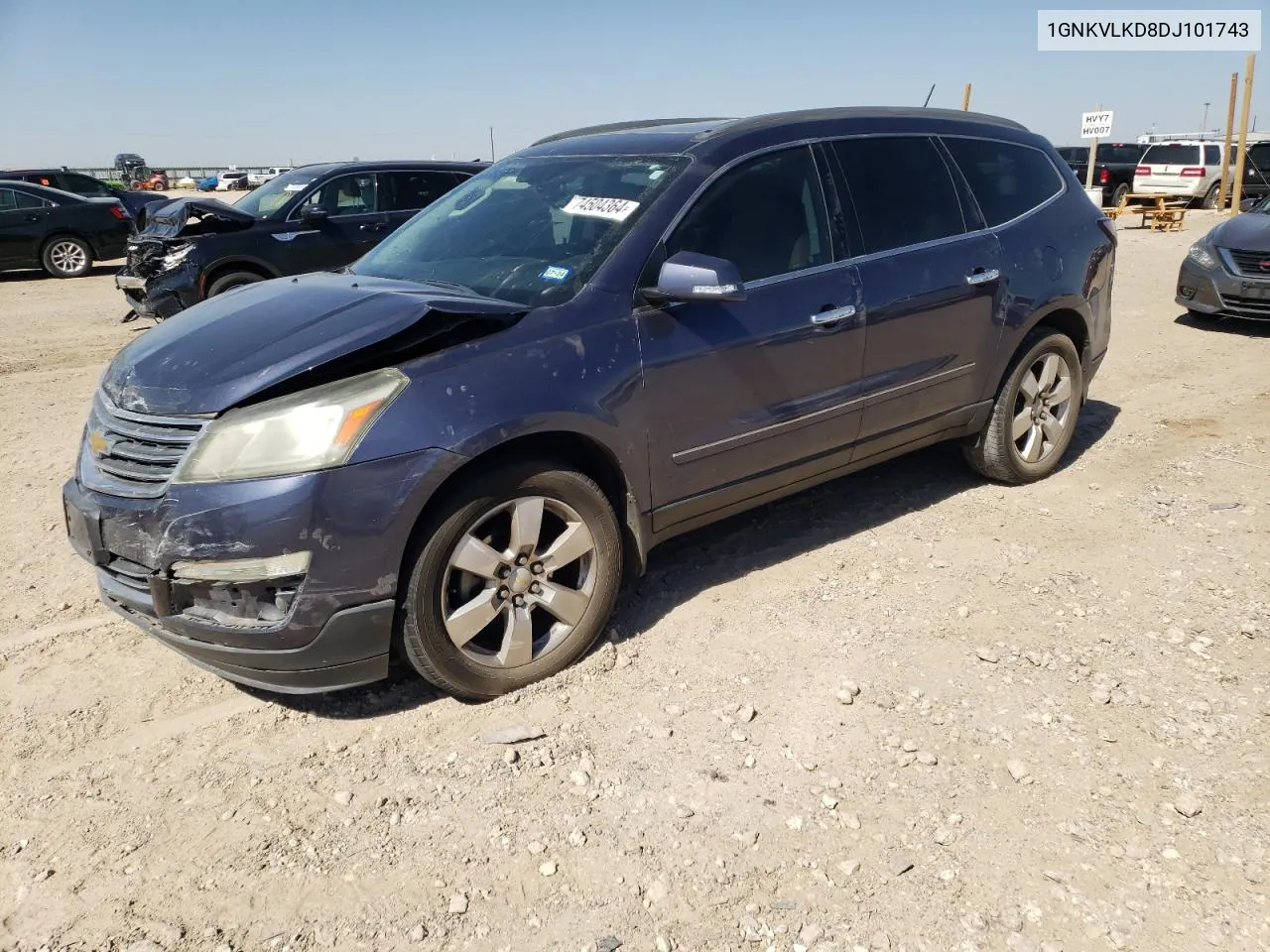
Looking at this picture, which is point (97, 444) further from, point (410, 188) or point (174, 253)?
point (410, 188)

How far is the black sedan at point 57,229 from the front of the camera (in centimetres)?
1430

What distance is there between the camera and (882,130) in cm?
423

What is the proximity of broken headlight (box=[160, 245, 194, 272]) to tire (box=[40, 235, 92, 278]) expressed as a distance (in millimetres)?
7505

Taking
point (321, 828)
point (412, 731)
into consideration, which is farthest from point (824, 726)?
point (321, 828)

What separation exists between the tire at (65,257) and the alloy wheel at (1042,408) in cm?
1485

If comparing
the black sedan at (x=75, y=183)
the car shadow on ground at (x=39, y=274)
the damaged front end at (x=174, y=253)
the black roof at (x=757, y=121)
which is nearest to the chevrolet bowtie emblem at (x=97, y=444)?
the black roof at (x=757, y=121)

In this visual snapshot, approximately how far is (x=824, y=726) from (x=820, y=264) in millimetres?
1813

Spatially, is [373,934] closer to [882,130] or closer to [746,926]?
[746,926]

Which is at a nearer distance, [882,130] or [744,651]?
[744,651]

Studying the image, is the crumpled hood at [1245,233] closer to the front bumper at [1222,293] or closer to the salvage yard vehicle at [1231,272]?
the salvage yard vehicle at [1231,272]

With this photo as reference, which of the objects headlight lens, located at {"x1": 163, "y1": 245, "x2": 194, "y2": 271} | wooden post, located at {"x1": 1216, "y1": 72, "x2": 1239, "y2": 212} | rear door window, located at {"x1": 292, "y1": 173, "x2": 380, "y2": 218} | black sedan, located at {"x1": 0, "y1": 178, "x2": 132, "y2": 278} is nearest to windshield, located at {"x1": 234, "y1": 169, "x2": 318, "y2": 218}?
rear door window, located at {"x1": 292, "y1": 173, "x2": 380, "y2": 218}

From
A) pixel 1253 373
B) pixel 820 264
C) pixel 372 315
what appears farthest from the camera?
pixel 1253 373

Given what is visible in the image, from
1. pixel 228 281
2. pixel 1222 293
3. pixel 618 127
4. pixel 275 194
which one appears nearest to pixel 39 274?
pixel 275 194

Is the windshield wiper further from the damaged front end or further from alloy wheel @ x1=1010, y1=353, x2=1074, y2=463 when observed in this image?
the damaged front end
